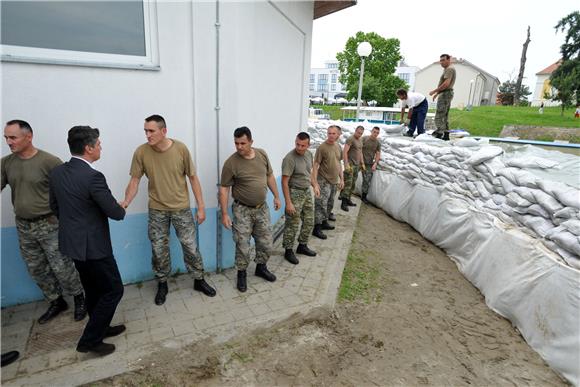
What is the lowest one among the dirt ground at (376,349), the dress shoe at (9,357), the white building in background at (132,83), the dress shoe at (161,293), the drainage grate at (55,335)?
the dirt ground at (376,349)

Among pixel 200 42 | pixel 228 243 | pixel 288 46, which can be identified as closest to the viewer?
pixel 200 42

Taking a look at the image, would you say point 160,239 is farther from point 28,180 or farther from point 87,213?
point 28,180

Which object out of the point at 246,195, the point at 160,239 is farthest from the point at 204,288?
the point at 246,195

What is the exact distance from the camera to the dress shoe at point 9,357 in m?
2.41

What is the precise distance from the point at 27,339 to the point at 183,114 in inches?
94.7

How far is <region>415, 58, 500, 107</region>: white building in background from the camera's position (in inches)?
1651

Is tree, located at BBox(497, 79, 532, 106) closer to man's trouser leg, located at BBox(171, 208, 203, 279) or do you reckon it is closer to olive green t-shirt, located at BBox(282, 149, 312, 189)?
olive green t-shirt, located at BBox(282, 149, 312, 189)

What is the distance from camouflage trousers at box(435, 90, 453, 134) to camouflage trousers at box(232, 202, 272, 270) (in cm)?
560

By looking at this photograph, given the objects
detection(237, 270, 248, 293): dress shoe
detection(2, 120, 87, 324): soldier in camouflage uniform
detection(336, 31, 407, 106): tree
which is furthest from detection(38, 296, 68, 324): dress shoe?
detection(336, 31, 407, 106): tree

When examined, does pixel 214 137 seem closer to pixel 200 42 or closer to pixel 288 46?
pixel 200 42

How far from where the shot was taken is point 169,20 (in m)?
3.11

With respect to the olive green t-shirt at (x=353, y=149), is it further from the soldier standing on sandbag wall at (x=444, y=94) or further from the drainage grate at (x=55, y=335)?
the drainage grate at (x=55, y=335)

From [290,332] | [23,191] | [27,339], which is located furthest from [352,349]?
[23,191]

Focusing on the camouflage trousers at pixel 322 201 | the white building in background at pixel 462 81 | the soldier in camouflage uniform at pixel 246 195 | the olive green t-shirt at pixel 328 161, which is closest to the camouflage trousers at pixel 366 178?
the camouflage trousers at pixel 322 201
